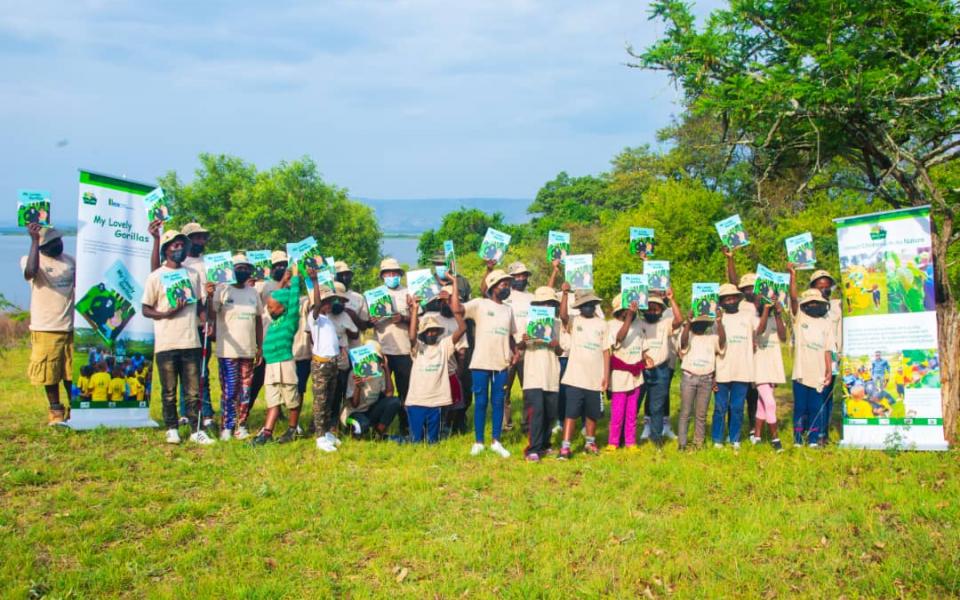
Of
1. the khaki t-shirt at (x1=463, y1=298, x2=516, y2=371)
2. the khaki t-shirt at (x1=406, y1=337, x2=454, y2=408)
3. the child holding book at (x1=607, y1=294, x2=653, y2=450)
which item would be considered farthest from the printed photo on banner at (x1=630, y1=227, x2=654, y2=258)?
the khaki t-shirt at (x1=406, y1=337, x2=454, y2=408)

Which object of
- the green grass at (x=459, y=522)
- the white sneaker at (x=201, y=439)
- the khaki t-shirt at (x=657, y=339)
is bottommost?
the green grass at (x=459, y=522)

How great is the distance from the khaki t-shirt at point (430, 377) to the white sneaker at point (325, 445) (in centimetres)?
112

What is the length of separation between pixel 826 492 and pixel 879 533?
3.84ft

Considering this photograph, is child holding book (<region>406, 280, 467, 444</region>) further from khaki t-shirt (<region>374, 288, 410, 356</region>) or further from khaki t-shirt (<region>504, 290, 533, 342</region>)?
khaki t-shirt (<region>504, 290, 533, 342</region>)

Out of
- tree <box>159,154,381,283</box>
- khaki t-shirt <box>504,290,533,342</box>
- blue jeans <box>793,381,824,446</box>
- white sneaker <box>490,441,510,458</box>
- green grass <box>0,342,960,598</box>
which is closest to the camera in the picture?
green grass <box>0,342,960,598</box>

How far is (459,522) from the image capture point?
705 cm

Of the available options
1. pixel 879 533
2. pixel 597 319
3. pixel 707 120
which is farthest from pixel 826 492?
pixel 707 120

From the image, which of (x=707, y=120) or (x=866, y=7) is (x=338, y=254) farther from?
(x=866, y=7)

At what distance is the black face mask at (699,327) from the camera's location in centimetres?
972

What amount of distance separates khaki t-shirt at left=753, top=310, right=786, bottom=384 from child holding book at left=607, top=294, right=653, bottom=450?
4.59 ft

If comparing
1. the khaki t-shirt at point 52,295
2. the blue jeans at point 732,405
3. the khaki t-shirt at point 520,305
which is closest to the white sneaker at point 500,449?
the khaki t-shirt at point 520,305

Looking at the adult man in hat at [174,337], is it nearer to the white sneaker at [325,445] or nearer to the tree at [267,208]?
the white sneaker at [325,445]

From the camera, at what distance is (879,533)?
6680 millimetres

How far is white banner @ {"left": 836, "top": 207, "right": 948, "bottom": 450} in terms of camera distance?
9445 mm
